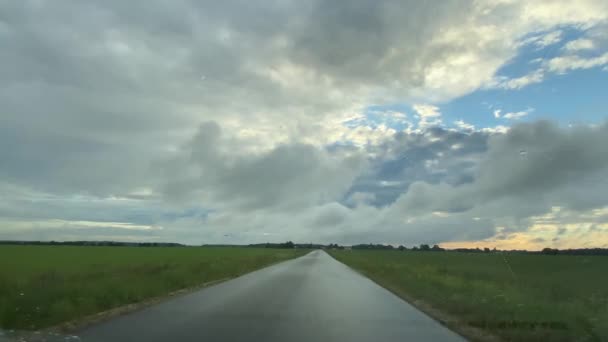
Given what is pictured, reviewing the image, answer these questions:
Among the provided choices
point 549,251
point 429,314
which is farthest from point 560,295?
point 549,251

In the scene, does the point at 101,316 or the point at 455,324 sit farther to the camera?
the point at 101,316

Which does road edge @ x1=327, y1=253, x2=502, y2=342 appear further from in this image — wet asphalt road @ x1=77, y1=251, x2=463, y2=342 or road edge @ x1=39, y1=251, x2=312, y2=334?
road edge @ x1=39, y1=251, x2=312, y2=334

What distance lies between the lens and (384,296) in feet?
65.1

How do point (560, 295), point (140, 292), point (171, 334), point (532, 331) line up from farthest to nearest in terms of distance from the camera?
1. point (560, 295)
2. point (140, 292)
3. point (532, 331)
4. point (171, 334)

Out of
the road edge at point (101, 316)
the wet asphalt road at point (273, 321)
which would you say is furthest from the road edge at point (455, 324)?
the road edge at point (101, 316)

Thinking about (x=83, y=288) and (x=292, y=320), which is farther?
(x=83, y=288)

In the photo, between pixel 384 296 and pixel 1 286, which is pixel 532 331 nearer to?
pixel 384 296

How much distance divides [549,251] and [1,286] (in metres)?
126

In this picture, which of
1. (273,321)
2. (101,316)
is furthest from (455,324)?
(101,316)

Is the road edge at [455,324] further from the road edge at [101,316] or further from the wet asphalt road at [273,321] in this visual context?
the road edge at [101,316]

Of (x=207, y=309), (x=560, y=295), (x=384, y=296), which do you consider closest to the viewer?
(x=207, y=309)

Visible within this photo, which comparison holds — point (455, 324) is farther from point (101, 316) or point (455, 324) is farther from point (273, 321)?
point (101, 316)

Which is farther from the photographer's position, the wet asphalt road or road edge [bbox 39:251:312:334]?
road edge [bbox 39:251:312:334]

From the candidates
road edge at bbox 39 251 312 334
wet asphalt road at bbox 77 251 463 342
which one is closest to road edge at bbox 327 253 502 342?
wet asphalt road at bbox 77 251 463 342
